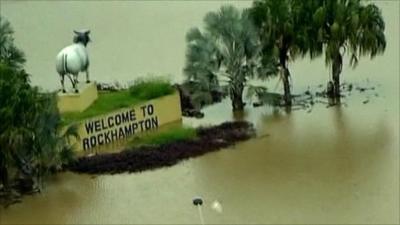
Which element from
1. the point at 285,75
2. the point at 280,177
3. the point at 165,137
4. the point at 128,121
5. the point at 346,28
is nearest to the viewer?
the point at 280,177

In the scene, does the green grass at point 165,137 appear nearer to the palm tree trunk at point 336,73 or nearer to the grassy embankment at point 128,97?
the grassy embankment at point 128,97

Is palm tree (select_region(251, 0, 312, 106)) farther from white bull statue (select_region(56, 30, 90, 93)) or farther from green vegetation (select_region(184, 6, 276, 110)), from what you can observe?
white bull statue (select_region(56, 30, 90, 93))

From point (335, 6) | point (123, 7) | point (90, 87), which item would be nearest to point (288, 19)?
point (335, 6)

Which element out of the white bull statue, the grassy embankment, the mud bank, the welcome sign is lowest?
the mud bank

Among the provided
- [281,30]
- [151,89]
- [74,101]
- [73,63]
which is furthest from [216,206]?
[281,30]

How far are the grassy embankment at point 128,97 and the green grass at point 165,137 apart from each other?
827mm

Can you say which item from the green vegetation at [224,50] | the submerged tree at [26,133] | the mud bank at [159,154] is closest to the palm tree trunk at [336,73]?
the green vegetation at [224,50]

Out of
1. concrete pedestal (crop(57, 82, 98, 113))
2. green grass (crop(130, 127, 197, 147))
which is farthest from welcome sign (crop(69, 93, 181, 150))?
concrete pedestal (crop(57, 82, 98, 113))

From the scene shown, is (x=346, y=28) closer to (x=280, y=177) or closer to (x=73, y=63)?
(x=280, y=177)

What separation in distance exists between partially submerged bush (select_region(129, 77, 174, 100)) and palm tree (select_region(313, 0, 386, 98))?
3.17m

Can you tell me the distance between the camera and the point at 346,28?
19125 mm

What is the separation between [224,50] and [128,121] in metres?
2.37

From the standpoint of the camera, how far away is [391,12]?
90.4ft

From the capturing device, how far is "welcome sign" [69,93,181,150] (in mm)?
17141
